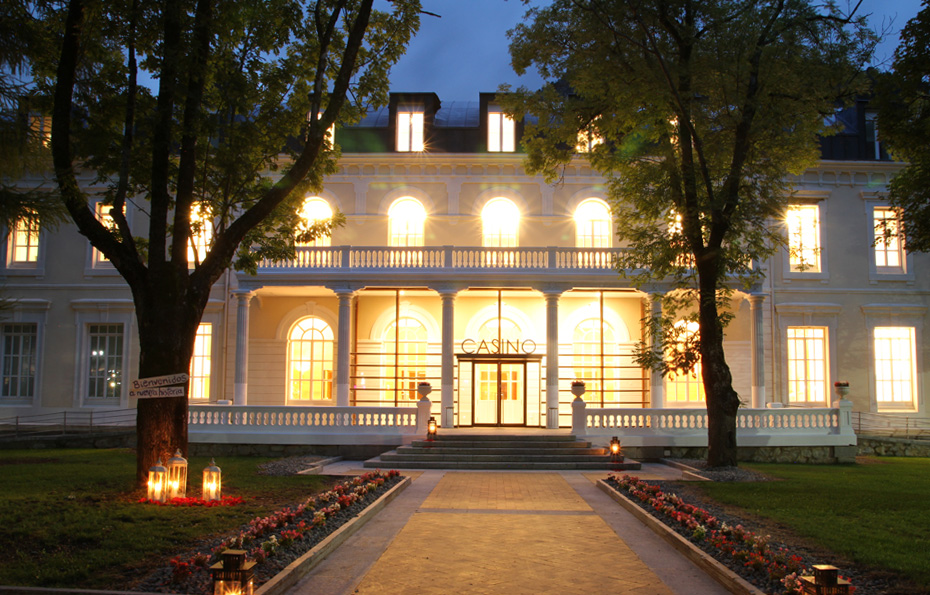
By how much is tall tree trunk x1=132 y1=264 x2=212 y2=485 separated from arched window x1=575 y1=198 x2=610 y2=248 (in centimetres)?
1708

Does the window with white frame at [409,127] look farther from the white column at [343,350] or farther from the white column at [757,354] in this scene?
the white column at [757,354]

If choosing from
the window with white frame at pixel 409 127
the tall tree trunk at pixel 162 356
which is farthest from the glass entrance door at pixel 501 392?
the tall tree trunk at pixel 162 356

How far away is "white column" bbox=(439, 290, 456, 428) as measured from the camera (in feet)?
72.3

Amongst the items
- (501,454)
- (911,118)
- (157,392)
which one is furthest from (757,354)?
(157,392)

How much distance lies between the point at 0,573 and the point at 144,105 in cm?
770

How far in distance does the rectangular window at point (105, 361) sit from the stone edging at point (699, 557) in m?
20.5

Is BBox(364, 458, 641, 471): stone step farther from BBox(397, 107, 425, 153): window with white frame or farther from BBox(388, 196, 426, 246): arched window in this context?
BBox(397, 107, 425, 153): window with white frame

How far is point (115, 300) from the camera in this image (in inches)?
1022

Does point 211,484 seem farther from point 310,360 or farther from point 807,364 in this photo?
point 807,364

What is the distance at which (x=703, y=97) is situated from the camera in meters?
16.8

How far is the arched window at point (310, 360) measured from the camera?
2580 cm

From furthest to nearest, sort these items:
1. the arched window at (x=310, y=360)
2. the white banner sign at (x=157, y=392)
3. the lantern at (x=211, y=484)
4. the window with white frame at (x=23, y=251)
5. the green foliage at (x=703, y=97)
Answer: the window with white frame at (x=23, y=251)
the arched window at (x=310, y=360)
the green foliage at (x=703, y=97)
the white banner sign at (x=157, y=392)
the lantern at (x=211, y=484)

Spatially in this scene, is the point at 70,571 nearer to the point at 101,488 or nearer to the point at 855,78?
the point at 101,488

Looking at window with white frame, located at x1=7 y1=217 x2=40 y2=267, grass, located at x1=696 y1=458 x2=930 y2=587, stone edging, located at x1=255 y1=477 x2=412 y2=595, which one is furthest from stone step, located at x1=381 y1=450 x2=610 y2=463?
window with white frame, located at x1=7 y1=217 x2=40 y2=267
